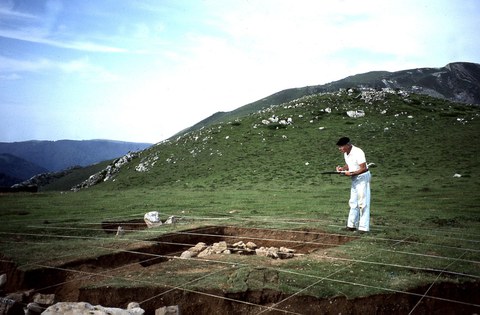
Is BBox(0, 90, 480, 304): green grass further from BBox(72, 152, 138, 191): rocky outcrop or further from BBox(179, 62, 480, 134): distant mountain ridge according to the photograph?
BBox(179, 62, 480, 134): distant mountain ridge

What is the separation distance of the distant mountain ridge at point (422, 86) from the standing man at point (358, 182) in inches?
5092

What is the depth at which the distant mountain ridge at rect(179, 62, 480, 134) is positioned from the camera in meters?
146

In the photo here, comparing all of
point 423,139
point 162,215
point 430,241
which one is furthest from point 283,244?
point 423,139

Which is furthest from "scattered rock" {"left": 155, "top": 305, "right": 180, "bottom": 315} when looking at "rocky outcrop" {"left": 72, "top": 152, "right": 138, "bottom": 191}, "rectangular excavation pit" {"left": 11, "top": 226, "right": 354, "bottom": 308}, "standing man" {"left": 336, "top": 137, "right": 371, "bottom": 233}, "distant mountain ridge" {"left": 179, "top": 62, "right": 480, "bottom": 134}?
"distant mountain ridge" {"left": 179, "top": 62, "right": 480, "bottom": 134}

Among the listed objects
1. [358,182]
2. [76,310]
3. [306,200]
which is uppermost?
[358,182]

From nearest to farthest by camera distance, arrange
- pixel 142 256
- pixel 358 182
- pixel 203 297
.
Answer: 1. pixel 203 297
2. pixel 142 256
3. pixel 358 182

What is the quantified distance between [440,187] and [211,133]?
36982mm

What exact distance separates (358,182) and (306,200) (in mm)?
12325

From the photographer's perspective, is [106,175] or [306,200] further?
[106,175]

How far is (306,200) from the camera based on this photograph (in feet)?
74.2

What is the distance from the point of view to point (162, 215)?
58.0ft

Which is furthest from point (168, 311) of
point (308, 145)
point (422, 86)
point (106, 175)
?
point (422, 86)

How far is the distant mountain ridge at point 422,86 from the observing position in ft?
477

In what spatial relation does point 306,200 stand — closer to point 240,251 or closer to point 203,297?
point 240,251
